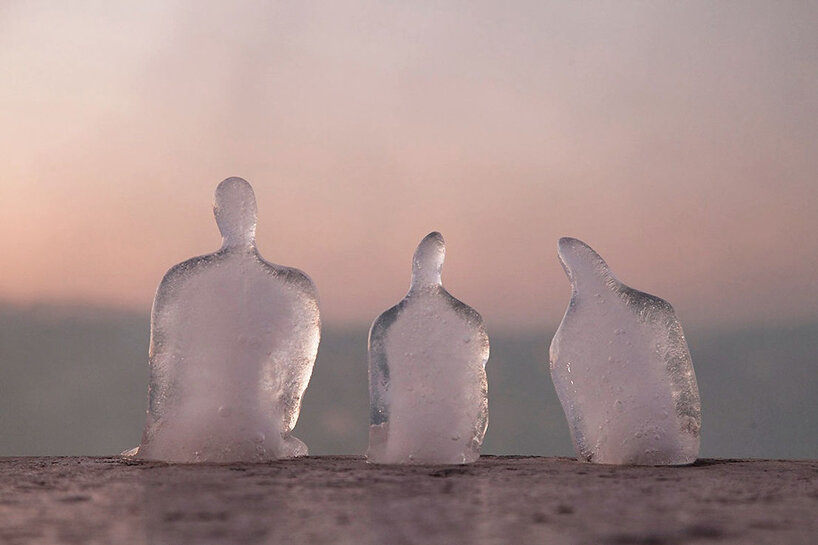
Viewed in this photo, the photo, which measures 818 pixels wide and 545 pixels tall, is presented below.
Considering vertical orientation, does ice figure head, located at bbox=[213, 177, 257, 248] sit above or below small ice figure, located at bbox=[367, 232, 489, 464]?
above

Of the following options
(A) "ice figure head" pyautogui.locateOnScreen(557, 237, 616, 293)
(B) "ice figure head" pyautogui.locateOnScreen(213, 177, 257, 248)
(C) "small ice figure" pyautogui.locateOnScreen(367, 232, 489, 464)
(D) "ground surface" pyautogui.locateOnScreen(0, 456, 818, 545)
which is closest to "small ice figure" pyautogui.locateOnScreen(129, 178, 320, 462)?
(B) "ice figure head" pyautogui.locateOnScreen(213, 177, 257, 248)

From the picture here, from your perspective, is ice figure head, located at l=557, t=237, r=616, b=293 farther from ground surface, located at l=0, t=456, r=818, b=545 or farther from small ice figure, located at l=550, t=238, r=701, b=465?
ground surface, located at l=0, t=456, r=818, b=545

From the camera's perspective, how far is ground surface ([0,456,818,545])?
1.99 m

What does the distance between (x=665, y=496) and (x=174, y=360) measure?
7.03ft

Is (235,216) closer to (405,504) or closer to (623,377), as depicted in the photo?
(623,377)

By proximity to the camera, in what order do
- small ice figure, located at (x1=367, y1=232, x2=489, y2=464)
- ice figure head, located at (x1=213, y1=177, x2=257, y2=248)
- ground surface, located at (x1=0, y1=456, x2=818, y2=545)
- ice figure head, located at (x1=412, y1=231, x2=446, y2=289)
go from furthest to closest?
ice figure head, located at (x1=213, y1=177, x2=257, y2=248), ice figure head, located at (x1=412, y1=231, x2=446, y2=289), small ice figure, located at (x1=367, y1=232, x2=489, y2=464), ground surface, located at (x1=0, y1=456, x2=818, y2=545)

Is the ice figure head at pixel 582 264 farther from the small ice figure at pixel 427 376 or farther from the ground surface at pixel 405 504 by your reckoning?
the ground surface at pixel 405 504

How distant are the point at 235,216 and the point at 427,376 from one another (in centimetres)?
110

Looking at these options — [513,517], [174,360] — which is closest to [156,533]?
[513,517]

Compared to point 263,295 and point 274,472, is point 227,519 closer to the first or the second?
point 274,472

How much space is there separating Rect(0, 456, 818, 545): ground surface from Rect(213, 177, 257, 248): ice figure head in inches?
39.7

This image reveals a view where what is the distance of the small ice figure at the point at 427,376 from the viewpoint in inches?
148

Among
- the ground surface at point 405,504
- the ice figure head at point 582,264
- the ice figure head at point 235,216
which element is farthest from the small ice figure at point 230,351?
the ice figure head at point 582,264

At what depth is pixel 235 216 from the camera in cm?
404
